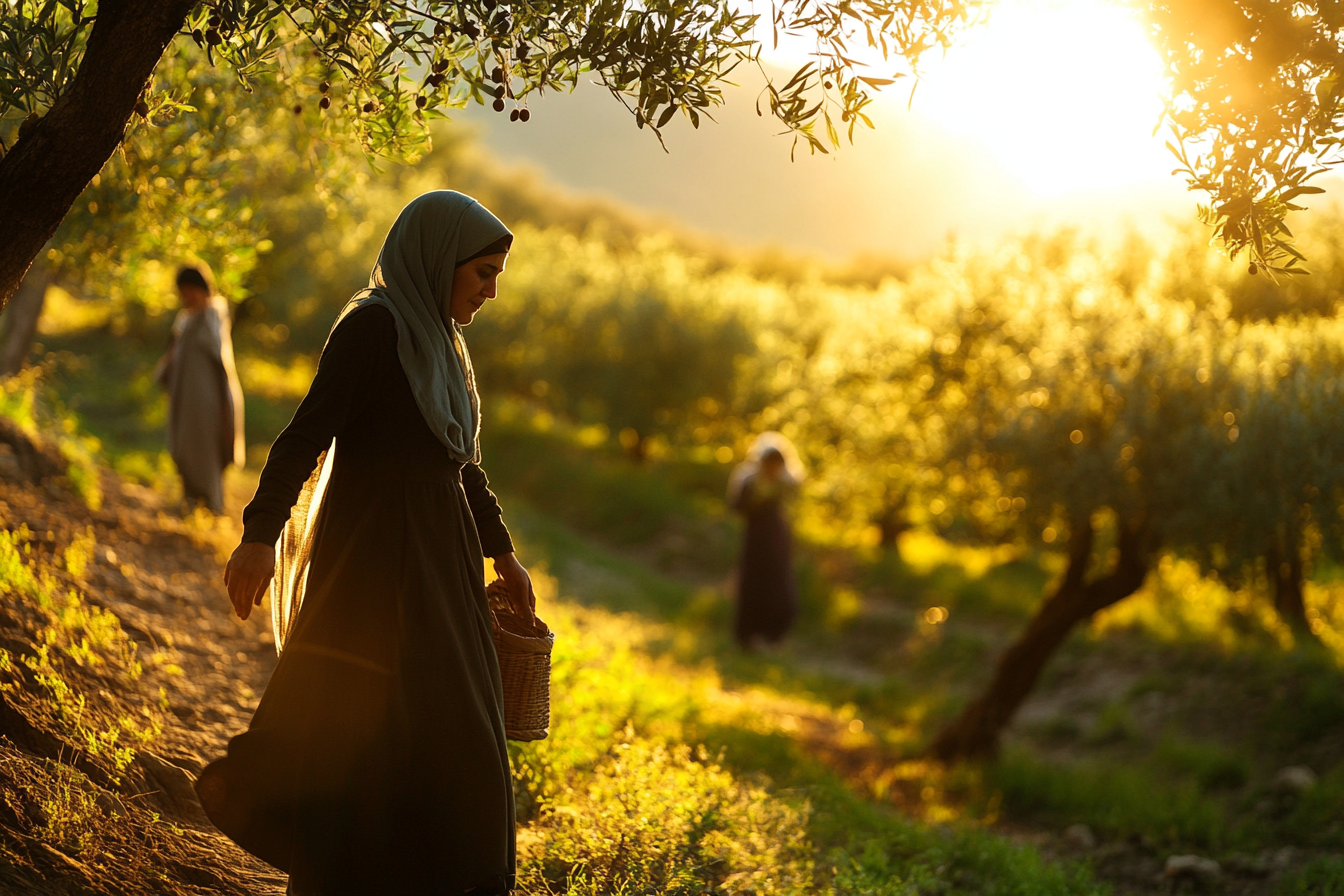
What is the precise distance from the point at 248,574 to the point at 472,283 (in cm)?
124

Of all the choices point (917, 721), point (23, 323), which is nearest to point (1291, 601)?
point (917, 721)

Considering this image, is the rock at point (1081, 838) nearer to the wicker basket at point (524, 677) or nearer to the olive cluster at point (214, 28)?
the wicker basket at point (524, 677)

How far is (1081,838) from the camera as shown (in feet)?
27.2

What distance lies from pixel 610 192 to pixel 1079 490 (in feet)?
571

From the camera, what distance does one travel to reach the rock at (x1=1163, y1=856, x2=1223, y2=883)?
7.21 meters

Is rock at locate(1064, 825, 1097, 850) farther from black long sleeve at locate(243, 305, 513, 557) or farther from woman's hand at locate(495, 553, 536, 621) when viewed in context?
black long sleeve at locate(243, 305, 513, 557)

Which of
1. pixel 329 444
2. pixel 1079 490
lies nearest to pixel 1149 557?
pixel 1079 490

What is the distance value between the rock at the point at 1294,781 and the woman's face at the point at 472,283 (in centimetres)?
888

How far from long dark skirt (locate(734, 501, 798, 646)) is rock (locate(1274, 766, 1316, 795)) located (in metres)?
6.42

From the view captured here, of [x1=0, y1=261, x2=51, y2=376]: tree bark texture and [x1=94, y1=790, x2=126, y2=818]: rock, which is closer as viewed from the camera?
[x1=94, y1=790, x2=126, y2=818]: rock

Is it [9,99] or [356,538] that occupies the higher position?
[9,99]

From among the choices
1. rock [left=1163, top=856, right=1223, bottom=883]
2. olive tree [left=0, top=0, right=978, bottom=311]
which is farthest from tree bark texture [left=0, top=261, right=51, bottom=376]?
rock [left=1163, top=856, right=1223, bottom=883]

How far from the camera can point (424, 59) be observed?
476 cm

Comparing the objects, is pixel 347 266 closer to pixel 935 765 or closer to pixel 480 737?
pixel 935 765
